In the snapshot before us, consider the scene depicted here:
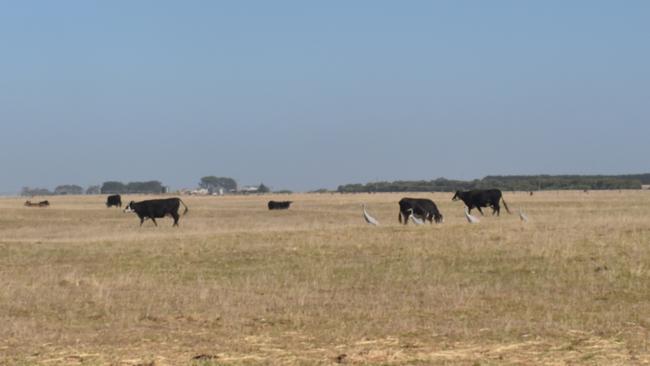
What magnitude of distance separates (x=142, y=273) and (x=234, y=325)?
7958mm

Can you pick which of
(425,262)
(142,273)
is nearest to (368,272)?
(425,262)

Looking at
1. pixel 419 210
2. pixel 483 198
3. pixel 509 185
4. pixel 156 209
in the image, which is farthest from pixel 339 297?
pixel 509 185

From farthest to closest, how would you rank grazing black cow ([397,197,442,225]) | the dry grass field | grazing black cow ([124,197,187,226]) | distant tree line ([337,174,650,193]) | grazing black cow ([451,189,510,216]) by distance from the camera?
1. distant tree line ([337,174,650,193])
2. grazing black cow ([451,189,510,216])
3. grazing black cow ([124,197,187,226])
4. grazing black cow ([397,197,442,225])
5. the dry grass field

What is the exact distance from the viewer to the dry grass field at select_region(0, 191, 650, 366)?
10617mm

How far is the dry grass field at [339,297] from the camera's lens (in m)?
10.6

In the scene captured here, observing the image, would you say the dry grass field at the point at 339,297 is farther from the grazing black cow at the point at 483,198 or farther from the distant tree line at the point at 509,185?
the distant tree line at the point at 509,185

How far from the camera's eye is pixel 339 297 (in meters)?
16.2

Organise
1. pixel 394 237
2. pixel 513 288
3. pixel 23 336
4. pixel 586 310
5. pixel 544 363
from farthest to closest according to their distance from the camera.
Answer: pixel 394 237 < pixel 513 288 < pixel 586 310 < pixel 23 336 < pixel 544 363

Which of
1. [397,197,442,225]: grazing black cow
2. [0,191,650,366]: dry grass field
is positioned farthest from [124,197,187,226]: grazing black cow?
[0,191,650,366]: dry grass field

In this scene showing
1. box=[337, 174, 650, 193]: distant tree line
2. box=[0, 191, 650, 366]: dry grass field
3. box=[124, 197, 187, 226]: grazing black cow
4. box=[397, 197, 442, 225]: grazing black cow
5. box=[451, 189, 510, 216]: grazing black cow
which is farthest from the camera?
box=[337, 174, 650, 193]: distant tree line

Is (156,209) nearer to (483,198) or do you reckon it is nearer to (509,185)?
(483,198)

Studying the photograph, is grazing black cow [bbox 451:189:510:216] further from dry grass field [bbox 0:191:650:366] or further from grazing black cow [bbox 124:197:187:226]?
dry grass field [bbox 0:191:650:366]

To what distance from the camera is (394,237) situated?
2605 centimetres

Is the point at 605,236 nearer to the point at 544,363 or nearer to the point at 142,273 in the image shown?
the point at 142,273
